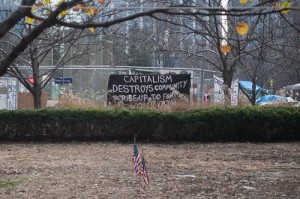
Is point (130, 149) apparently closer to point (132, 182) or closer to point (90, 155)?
point (90, 155)

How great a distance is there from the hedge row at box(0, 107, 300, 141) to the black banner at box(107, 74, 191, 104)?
2.53 metres

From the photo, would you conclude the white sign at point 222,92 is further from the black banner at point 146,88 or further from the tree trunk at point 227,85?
the black banner at point 146,88

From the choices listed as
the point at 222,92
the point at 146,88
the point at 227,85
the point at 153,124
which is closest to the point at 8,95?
the point at 146,88

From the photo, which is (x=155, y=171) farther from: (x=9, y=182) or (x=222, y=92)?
(x=222, y=92)

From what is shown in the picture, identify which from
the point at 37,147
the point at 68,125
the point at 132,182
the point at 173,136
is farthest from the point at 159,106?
the point at 132,182

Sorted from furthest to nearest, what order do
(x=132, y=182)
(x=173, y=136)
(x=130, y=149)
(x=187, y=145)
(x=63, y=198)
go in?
(x=173, y=136) → (x=187, y=145) → (x=130, y=149) → (x=132, y=182) → (x=63, y=198)

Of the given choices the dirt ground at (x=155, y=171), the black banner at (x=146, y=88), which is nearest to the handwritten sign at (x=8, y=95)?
the black banner at (x=146, y=88)

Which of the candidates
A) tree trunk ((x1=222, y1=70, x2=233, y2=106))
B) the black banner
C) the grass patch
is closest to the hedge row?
the black banner

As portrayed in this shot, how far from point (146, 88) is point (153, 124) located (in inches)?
119

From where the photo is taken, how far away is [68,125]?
528 inches

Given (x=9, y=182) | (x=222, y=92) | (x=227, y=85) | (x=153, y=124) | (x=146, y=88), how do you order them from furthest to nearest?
1. (x=222, y=92)
2. (x=227, y=85)
3. (x=146, y=88)
4. (x=153, y=124)
5. (x=9, y=182)

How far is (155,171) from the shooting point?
8.30 metres

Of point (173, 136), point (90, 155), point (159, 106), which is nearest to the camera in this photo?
point (90, 155)

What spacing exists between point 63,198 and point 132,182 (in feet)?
4.12
